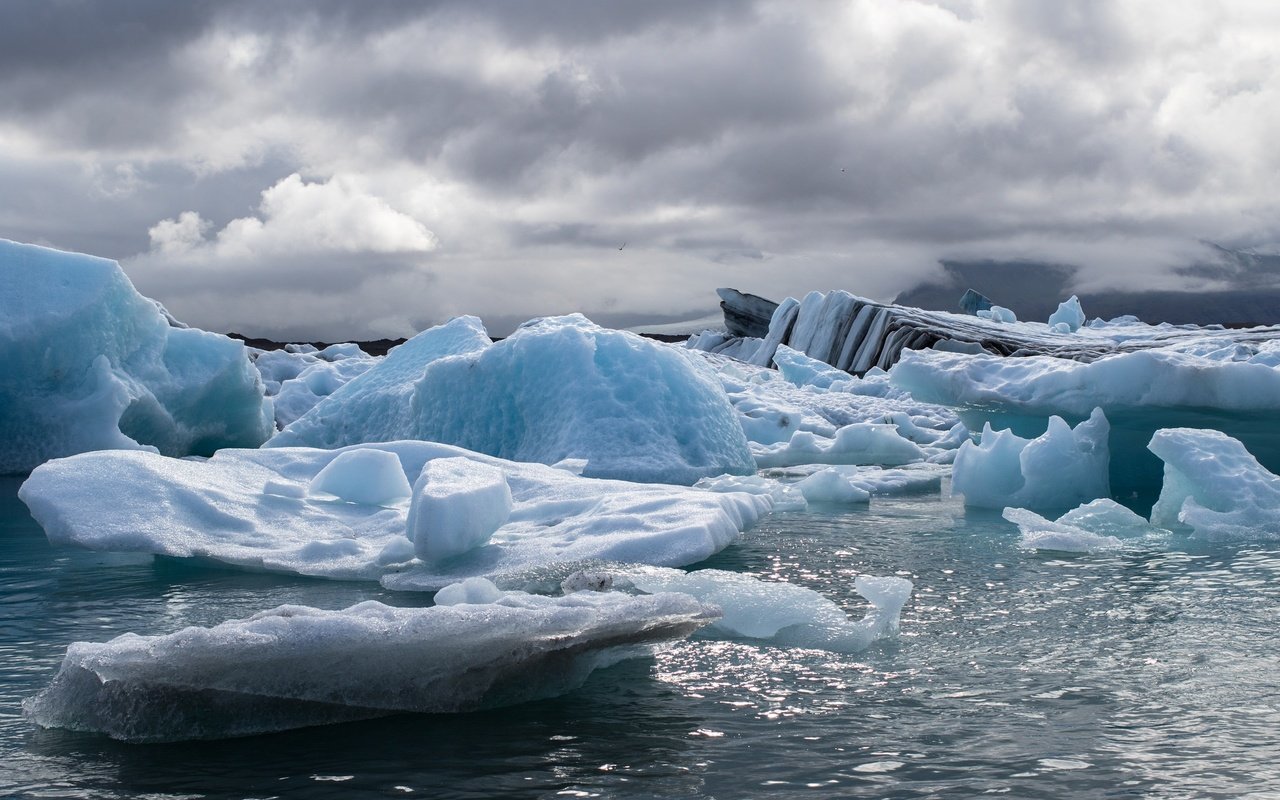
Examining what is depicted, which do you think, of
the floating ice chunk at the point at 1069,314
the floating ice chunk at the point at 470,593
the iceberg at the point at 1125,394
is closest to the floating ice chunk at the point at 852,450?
the iceberg at the point at 1125,394

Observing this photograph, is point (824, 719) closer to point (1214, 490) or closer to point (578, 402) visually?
point (1214, 490)

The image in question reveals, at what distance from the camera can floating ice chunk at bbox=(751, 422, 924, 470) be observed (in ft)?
46.0

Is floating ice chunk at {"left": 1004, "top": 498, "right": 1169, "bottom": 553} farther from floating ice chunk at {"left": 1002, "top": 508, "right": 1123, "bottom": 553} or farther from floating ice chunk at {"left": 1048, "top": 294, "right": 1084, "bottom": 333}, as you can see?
floating ice chunk at {"left": 1048, "top": 294, "right": 1084, "bottom": 333}

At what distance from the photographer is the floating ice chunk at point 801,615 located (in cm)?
472

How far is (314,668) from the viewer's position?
3.68 metres

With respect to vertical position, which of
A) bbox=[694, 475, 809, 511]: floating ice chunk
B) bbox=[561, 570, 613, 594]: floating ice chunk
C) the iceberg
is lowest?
bbox=[561, 570, 613, 594]: floating ice chunk

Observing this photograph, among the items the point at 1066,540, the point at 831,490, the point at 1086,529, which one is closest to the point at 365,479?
the point at 831,490

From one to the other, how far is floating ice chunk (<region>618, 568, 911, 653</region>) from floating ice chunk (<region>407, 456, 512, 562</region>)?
4.85 ft

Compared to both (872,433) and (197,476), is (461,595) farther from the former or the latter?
(872,433)

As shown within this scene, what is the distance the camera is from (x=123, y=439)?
12492mm

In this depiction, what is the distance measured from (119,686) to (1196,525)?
268 inches

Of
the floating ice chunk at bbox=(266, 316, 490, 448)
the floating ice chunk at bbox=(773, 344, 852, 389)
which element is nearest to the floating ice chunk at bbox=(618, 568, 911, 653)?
the floating ice chunk at bbox=(266, 316, 490, 448)

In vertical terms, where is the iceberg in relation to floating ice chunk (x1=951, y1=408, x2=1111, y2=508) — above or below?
above

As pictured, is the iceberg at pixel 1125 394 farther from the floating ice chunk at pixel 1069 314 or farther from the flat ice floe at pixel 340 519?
the floating ice chunk at pixel 1069 314
